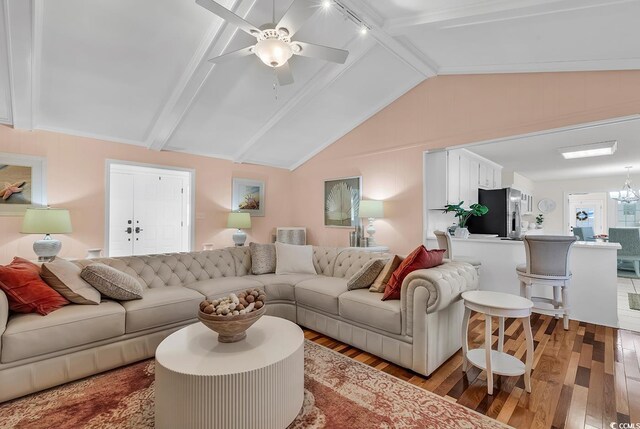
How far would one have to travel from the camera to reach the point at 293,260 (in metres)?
3.79

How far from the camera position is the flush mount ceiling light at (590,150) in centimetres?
452

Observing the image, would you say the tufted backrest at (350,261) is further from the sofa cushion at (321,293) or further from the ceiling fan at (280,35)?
the ceiling fan at (280,35)

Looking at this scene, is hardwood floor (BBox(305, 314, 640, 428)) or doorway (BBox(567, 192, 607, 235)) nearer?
hardwood floor (BBox(305, 314, 640, 428))

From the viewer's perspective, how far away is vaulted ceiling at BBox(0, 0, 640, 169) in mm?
2631

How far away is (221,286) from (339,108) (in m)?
3.34

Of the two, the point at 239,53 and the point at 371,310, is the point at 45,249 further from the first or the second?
the point at 371,310

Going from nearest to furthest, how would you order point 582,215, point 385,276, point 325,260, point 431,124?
point 385,276 < point 325,260 < point 431,124 < point 582,215

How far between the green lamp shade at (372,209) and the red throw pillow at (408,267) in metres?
2.23

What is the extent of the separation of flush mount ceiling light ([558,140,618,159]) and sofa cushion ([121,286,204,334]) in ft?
19.1

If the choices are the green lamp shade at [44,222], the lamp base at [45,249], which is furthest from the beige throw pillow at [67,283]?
the lamp base at [45,249]

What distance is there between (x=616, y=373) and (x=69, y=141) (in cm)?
638

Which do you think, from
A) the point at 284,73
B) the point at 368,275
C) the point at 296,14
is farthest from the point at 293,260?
the point at 296,14

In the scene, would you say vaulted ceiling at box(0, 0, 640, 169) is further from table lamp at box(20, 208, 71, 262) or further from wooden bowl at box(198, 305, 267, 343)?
wooden bowl at box(198, 305, 267, 343)

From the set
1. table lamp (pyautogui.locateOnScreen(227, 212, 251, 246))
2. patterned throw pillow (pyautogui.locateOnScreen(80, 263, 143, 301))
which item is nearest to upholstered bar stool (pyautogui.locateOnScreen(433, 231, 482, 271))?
table lamp (pyautogui.locateOnScreen(227, 212, 251, 246))
